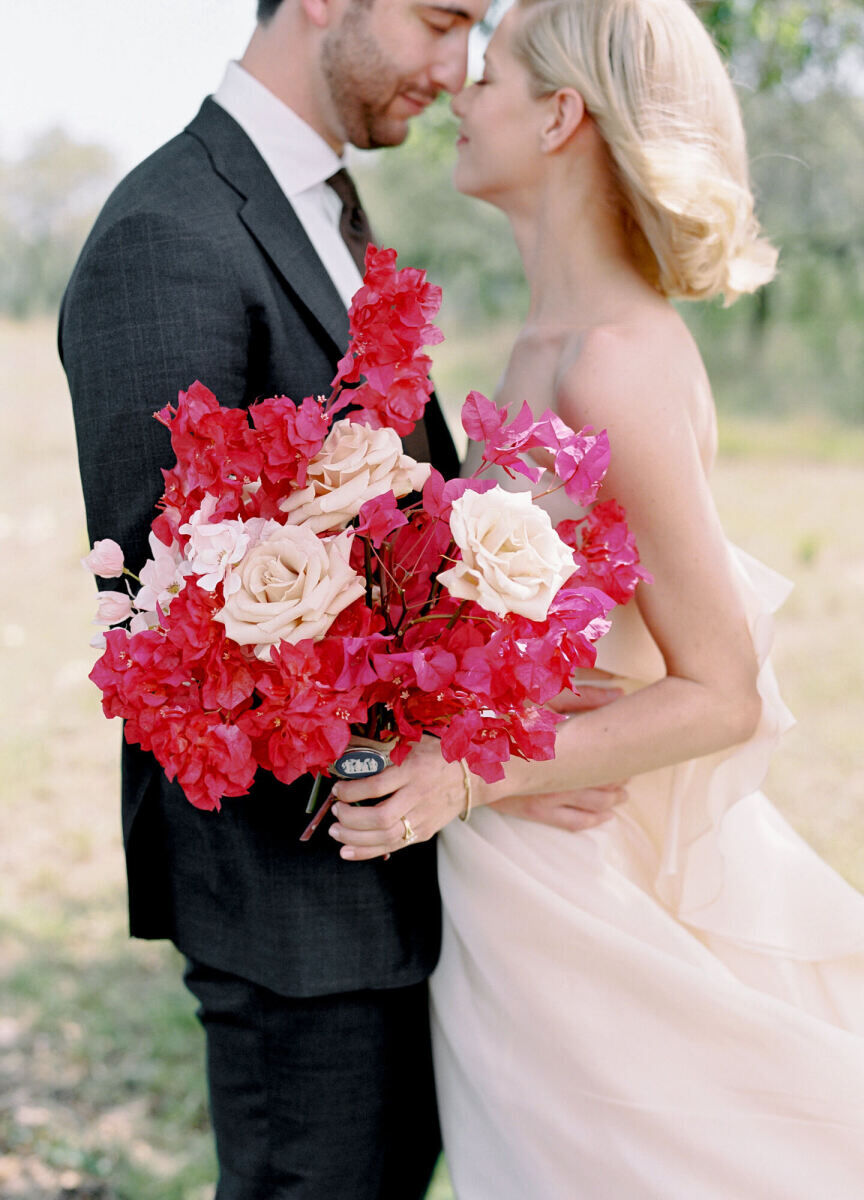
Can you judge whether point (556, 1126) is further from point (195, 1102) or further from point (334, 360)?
point (195, 1102)

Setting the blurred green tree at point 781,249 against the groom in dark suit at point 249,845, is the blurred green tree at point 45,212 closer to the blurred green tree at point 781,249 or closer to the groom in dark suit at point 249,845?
the blurred green tree at point 781,249

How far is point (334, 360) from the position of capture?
6.14 ft

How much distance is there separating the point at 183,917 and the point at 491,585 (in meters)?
1.08

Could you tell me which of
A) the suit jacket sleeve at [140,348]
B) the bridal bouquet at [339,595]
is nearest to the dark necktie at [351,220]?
the suit jacket sleeve at [140,348]

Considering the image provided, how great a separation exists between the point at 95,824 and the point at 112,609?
3.76 m

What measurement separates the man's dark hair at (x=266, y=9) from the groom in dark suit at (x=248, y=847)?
27cm

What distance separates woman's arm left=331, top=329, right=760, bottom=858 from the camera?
174 centimetres

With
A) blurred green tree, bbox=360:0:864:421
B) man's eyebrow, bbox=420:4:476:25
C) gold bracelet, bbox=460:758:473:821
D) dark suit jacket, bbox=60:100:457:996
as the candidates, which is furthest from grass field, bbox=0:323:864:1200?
man's eyebrow, bbox=420:4:476:25

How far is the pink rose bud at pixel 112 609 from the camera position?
4.55 ft

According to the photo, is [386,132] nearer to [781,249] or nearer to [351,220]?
[351,220]

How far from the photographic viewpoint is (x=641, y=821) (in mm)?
2033

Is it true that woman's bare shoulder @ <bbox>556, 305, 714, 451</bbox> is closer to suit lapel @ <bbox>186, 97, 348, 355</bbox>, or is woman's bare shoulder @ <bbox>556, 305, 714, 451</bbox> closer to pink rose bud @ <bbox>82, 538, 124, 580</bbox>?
suit lapel @ <bbox>186, 97, 348, 355</bbox>

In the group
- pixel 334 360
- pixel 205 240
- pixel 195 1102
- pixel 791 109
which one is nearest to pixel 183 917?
pixel 334 360

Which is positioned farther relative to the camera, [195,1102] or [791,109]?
[791,109]
